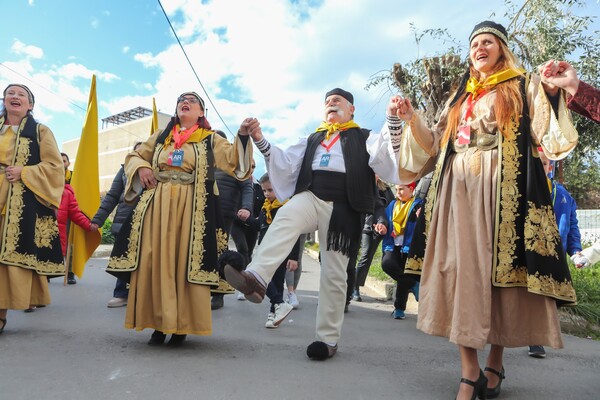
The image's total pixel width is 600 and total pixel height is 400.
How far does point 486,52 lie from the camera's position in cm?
286

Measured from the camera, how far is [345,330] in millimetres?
4789

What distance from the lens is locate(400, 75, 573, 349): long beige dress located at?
2.55m

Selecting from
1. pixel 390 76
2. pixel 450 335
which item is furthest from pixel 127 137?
pixel 450 335

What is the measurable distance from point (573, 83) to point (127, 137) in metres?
49.4

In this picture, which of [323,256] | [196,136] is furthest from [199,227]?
[323,256]

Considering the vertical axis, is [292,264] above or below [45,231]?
below

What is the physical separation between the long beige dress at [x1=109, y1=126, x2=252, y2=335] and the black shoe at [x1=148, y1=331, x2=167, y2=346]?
15 cm

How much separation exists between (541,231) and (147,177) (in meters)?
2.82

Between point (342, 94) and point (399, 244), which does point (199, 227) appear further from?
point (399, 244)

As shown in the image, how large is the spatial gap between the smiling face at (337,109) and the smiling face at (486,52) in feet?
4.34

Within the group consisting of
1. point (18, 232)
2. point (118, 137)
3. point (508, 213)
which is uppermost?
point (118, 137)

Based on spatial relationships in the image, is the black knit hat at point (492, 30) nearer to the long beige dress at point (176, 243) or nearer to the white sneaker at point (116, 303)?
the long beige dress at point (176, 243)

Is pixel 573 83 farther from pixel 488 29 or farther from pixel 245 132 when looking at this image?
pixel 245 132

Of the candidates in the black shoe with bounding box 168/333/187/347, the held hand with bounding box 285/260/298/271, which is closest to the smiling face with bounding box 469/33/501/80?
the black shoe with bounding box 168/333/187/347
